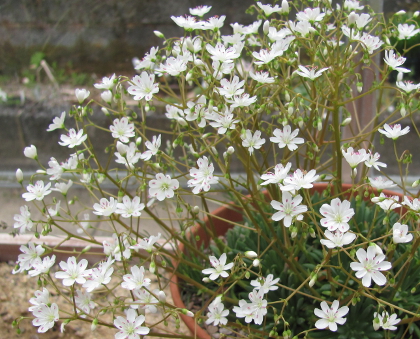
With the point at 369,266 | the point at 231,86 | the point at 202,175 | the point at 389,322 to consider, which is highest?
the point at 231,86

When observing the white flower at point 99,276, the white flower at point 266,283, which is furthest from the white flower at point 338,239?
the white flower at point 99,276

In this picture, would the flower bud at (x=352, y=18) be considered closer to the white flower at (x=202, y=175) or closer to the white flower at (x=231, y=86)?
the white flower at (x=231, y=86)

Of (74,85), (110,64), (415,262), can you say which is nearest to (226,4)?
(110,64)

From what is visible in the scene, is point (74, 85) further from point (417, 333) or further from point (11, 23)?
point (417, 333)

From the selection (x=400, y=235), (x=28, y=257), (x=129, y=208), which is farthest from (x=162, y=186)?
(x=400, y=235)

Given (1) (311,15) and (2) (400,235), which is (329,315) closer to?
(2) (400,235)

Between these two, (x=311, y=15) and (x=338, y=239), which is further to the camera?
(x=311, y=15)

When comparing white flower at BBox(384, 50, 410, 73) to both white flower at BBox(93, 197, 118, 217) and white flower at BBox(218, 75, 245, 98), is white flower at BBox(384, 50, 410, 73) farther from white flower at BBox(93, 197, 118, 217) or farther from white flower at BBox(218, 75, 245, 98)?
white flower at BBox(93, 197, 118, 217)
